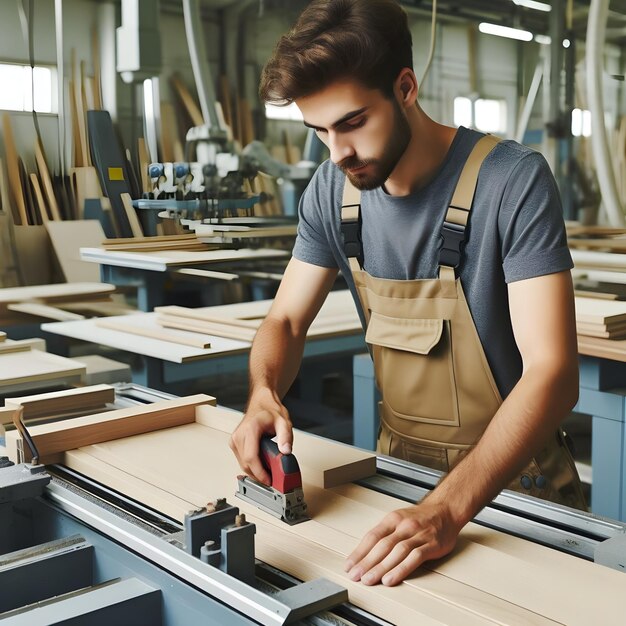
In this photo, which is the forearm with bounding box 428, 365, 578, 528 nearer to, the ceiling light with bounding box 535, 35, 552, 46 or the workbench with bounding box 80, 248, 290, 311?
the workbench with bounding box 80, 248, 290, 311

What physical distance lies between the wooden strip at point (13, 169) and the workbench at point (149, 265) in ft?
0.72

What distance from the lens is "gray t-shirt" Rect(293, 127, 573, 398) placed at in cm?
144

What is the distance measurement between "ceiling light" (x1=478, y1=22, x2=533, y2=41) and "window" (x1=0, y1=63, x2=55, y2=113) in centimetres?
149

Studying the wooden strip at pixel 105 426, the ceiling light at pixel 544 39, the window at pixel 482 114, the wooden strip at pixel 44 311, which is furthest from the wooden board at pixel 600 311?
the wooden strip at pixel 44 311

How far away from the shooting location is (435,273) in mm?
1669

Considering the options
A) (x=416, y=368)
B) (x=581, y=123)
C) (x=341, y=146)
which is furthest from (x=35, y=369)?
(x=581, y=123)

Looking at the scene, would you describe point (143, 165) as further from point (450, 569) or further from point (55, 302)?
point (450, 569)

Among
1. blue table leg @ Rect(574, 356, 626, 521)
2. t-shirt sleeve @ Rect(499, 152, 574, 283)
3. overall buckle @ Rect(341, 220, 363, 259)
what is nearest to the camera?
t-shirt sleeve @ Rect(499, 152, 574, 283)

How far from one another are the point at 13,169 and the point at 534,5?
6.00 feet

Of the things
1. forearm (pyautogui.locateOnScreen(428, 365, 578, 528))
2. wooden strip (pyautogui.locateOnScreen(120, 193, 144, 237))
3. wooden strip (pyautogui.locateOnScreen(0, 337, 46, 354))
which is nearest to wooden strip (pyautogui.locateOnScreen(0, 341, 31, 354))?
wooden strip (pyautogui.locateOnScreen(0, 337, 46, 354))

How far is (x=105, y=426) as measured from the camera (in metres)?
1.60

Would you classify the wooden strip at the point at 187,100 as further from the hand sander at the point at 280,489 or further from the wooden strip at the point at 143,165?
the hand sander at the point at 280,489

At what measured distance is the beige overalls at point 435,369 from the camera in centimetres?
165

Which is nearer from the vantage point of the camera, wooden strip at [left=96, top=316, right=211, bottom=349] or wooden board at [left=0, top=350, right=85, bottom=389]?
wooden board at [left=0, top=350, right=85, bottom=389]
